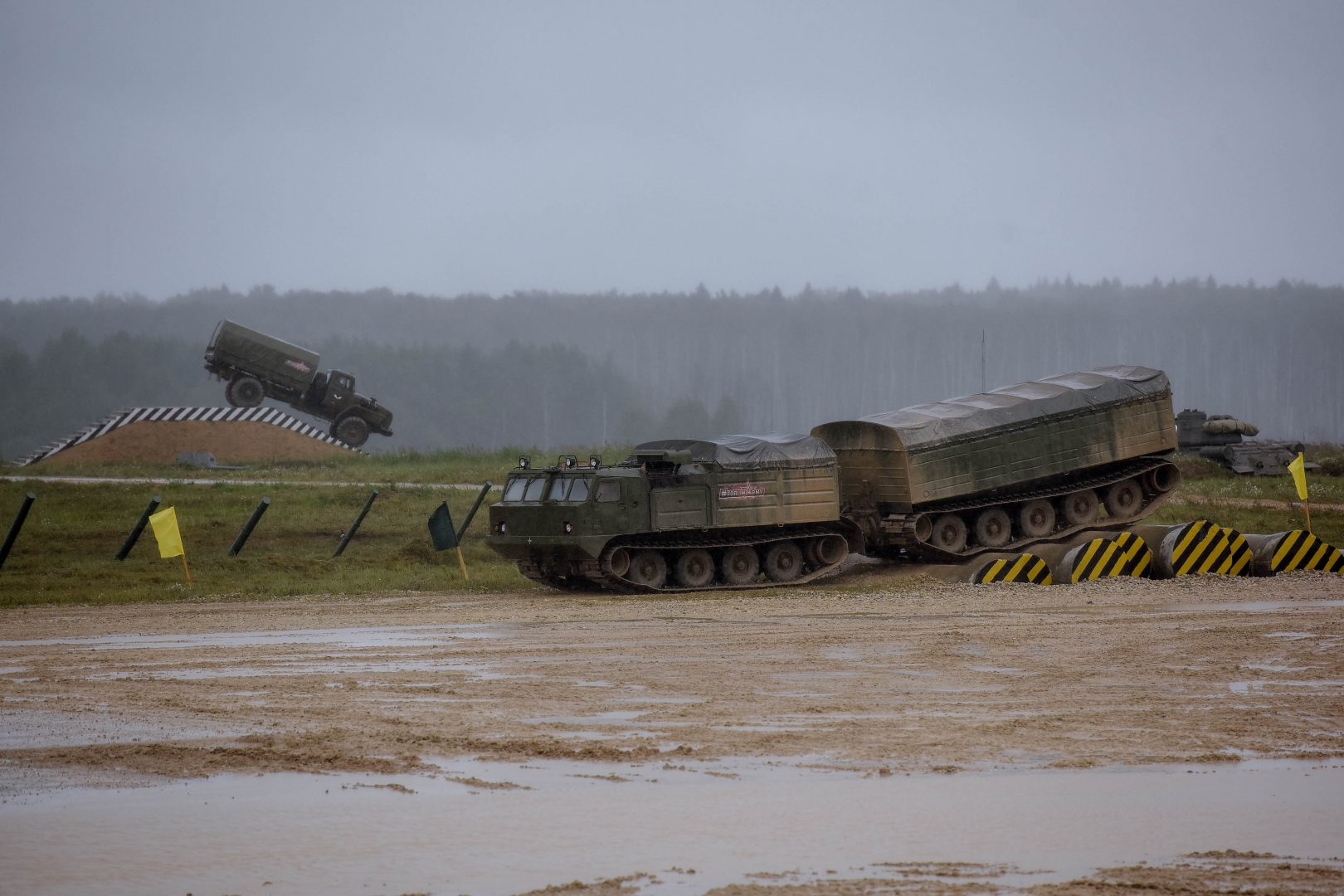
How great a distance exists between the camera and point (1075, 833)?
636 cm

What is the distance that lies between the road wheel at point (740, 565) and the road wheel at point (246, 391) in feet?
89.4

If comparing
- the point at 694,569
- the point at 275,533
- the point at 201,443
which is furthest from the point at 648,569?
the point at 201,443

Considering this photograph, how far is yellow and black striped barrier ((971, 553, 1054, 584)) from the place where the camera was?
2078 cm

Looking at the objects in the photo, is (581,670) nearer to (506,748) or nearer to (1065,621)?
(506,748)

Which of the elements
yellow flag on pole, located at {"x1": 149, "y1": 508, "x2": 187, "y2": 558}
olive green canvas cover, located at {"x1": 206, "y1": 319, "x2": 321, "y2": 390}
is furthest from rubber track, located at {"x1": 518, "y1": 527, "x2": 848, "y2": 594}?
olive green canvas cover, located at {"x1": 206, "y1": 319, "x2": 321, "y2": 390}

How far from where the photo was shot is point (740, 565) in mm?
21719

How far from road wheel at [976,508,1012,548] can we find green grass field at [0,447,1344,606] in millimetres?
6241

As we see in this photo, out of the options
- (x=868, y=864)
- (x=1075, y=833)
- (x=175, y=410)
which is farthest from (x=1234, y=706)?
(x=175, y=410)

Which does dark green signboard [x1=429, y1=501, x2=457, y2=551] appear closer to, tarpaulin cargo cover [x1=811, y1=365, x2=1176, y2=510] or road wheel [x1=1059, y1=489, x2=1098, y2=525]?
tarpaulin cargo cover [x1=811, y1=365, x2=1176, y2=510]

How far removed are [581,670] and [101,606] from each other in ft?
31.8

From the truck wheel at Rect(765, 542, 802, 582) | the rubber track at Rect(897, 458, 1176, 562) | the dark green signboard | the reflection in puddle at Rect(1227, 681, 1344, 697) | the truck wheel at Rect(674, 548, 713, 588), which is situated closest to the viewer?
the reflection in puddle at Rect(1227, 681, 1344, 697)

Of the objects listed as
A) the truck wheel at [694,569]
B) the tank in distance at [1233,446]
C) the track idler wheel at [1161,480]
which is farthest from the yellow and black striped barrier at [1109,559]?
the tank in distance at [1233,446]

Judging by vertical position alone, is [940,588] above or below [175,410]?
below

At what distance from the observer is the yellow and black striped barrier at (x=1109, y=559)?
67.4 feet
